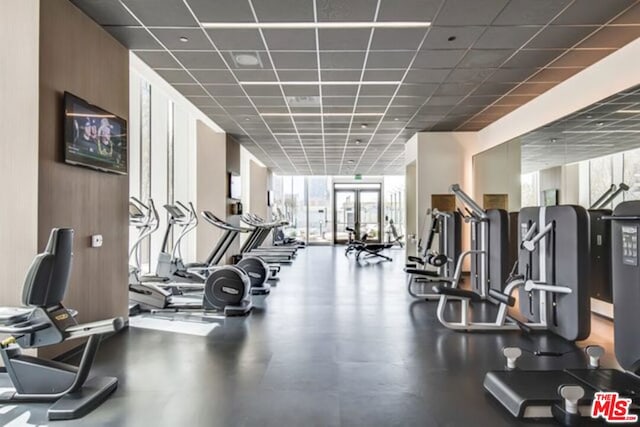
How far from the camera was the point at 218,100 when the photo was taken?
661cm

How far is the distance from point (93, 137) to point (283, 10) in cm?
223

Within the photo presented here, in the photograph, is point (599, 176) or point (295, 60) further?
point (599, 176)

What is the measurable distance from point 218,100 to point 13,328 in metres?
4.83

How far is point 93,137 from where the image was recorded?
12.7ft

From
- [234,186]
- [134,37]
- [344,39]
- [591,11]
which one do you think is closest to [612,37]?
[591,11]

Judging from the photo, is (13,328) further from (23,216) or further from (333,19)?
(333,19)

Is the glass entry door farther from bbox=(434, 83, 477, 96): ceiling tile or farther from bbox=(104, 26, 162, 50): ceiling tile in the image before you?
bbox=(104, 26, 162, 50): ceiling tile

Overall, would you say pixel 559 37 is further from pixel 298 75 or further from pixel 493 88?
pixel 298 75

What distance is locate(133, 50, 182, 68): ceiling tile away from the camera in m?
4.70

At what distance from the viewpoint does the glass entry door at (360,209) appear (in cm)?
1725

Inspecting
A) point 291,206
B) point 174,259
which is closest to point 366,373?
point 174,259

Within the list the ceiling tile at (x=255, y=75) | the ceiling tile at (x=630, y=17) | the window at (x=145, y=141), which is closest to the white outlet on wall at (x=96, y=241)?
the ceiling tile at (x=255, y=75)

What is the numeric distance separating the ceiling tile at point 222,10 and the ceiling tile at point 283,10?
111 mm

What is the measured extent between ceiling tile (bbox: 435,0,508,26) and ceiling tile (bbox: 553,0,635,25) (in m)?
0.67
